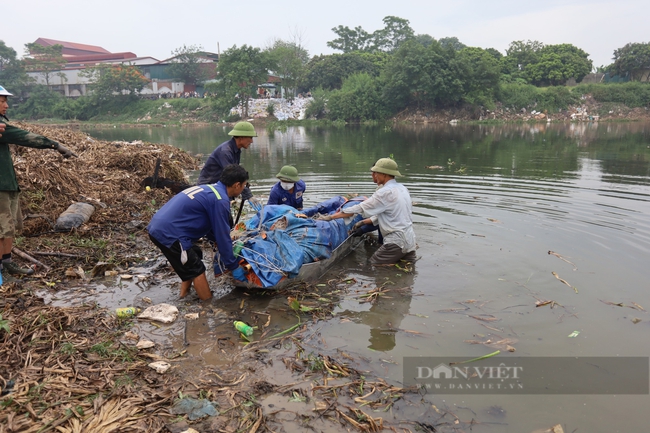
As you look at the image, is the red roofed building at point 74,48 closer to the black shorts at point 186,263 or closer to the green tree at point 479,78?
the green tree at point 479,78

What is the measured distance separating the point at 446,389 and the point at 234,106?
49625 mm

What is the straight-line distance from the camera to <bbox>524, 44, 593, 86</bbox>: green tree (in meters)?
48.9

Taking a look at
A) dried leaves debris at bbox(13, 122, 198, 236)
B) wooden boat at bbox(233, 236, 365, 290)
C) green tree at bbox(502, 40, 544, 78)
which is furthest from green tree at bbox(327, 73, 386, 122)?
wooden boat at bbox(233, 236, 365, 290)

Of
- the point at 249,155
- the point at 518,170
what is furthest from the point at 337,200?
the point at 249,155

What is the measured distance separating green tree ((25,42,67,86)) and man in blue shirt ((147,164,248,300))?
6644cm

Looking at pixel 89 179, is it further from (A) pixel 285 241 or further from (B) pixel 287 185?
(A) pixel 285 241

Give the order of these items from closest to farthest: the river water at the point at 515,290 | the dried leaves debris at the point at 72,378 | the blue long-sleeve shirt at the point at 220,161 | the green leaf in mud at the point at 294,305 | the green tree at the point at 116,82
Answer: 1. the dried leaves debris at the point at 72,378
2. the river water at the point at 515,290
3. the green leaf in mud at the point at 294,305
4. the blue long-sleeve shirt at the point at 220,161
5. the green tree at the point at 116,82

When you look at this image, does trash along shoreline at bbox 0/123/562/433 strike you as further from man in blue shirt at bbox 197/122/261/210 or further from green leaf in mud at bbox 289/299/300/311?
man in blue shirt at bbox 197/122/261/210

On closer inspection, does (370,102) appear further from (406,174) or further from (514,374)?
(514,374)

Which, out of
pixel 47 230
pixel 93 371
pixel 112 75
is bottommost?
pixel 93 371

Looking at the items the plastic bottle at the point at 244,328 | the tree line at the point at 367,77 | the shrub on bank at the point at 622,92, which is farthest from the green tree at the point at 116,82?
the plastic bottle at the point at 244,328

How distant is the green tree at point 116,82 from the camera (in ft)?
179

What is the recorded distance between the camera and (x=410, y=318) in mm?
4859

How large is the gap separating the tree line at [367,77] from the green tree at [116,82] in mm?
122
